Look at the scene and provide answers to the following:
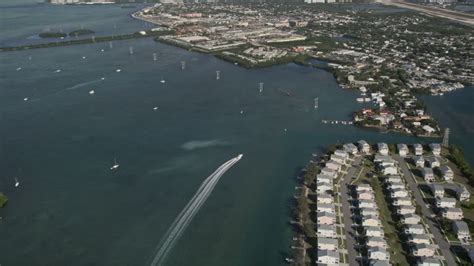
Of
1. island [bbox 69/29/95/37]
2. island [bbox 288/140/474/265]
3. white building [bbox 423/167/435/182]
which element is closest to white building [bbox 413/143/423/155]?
island [bbox 288/140/474/265]

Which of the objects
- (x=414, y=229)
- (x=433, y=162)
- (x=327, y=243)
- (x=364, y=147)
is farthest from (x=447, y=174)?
(x=327, y=243)

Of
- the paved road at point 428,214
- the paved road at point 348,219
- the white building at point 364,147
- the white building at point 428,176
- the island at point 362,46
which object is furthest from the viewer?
the island at point 362,46

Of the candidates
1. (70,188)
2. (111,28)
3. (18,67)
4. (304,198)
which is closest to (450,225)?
(304,198)

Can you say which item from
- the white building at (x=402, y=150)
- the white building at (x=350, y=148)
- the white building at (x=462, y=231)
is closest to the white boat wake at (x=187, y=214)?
the white building at (x=350, y=148)

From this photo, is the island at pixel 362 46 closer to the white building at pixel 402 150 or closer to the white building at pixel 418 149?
the white building at pixel 418 149

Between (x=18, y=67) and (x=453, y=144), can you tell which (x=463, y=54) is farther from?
(x=18, y=67)

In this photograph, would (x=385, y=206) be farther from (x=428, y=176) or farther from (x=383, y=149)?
(x=383, y=149)

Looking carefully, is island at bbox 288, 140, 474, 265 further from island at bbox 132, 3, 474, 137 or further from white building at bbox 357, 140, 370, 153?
Result: island at bbox 132, 3, 474, 137
